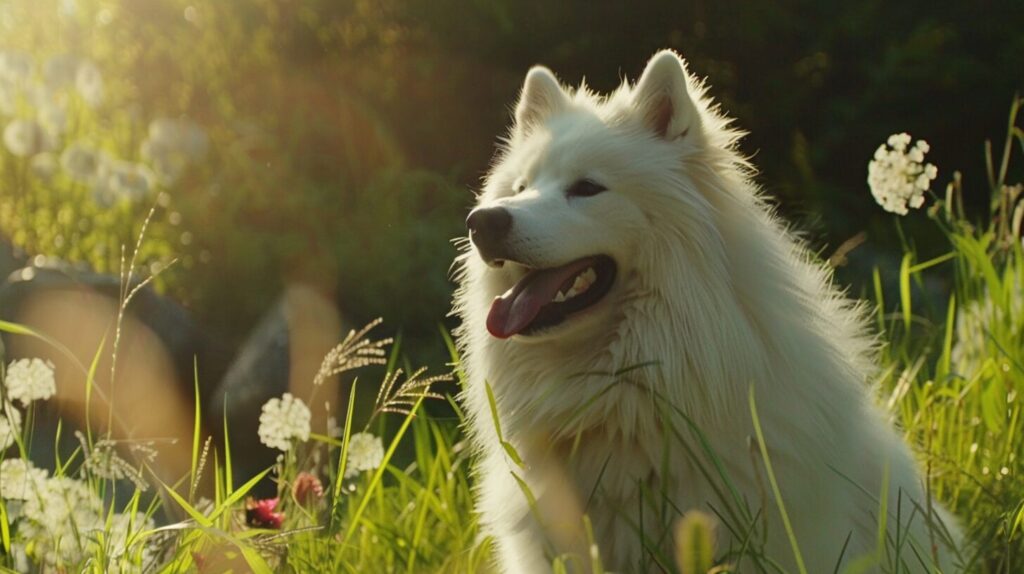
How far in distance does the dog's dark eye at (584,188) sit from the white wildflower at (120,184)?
4.53m

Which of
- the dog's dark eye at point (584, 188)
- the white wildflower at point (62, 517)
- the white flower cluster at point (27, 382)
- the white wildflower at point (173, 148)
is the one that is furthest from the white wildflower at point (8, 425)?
the white wildflower at point (173, 148)

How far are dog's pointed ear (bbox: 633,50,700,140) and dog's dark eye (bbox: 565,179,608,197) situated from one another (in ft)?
0.83

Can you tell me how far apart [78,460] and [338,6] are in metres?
3.98

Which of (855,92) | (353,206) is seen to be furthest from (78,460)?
(855,92)

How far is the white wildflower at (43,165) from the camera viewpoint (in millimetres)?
7195

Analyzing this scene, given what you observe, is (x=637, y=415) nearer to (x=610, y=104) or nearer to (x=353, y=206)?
(x=610, y=104)

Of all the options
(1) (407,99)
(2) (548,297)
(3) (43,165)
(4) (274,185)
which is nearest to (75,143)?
(3) (43,165)

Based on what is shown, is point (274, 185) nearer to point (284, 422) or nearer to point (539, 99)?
point (539, 99)

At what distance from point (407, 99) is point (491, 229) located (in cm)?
529

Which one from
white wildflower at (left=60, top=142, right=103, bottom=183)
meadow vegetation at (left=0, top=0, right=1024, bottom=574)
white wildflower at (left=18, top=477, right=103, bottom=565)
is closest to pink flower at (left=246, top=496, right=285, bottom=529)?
white wildflower at (left=18, top=477, right=103, bottom=565)

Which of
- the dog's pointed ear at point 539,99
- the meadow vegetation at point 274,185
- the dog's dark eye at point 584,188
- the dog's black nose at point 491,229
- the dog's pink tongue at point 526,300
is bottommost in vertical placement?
the meadow vegetation at point 274,185

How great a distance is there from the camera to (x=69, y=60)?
7.21 meters

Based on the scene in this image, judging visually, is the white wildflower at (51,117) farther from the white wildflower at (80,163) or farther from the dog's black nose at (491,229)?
the dog's black nose at (491,229)

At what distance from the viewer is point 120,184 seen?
7016 millimetres
